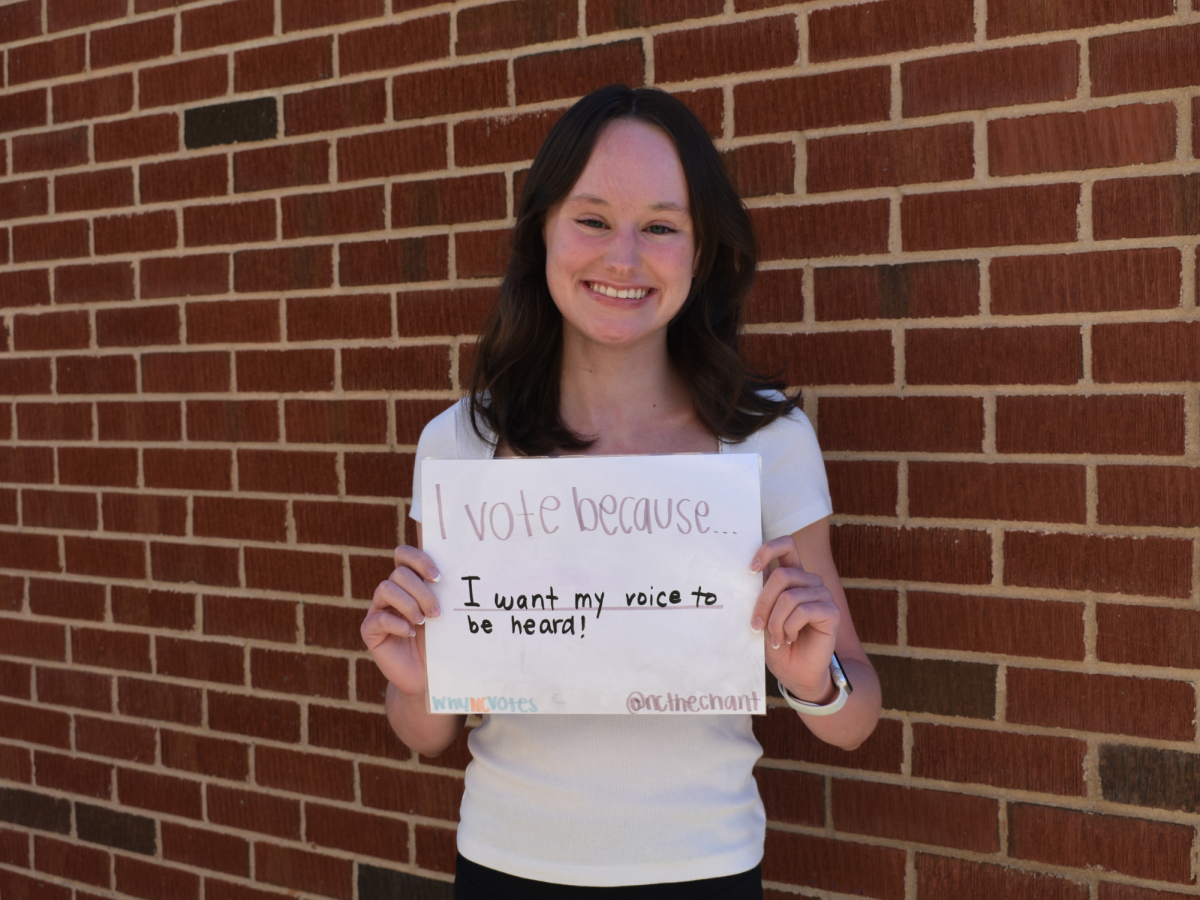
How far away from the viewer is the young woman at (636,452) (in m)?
1.41

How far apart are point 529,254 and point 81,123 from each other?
5.57 feet

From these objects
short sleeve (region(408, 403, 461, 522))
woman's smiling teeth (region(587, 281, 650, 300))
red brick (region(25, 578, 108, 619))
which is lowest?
red brick (region(25, 578, 108, 619))

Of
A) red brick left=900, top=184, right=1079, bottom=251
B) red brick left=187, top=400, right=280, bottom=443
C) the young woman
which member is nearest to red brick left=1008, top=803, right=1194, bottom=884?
the young woman

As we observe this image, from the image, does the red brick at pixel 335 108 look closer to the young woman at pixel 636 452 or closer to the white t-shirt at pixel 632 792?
the young woman at pixel 636 452

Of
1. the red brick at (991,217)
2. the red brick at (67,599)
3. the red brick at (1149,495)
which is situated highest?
the red brick at (991,217)

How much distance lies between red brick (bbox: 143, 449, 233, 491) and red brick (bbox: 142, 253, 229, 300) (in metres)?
0.41

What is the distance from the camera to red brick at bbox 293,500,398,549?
88.9 inches

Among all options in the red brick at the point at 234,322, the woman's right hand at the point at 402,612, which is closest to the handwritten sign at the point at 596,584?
the woman's right hand at the point at 402,612

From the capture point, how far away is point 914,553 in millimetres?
1819

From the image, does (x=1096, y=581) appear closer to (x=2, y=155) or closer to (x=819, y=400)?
(x=819, y=400)

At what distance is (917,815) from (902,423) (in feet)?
2.43

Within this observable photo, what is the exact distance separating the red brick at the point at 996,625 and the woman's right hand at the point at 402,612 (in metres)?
0.94

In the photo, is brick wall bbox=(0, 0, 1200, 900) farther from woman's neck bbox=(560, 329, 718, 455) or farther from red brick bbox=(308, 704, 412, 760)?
woman's neck bbox=(560, 329, 718, 455)

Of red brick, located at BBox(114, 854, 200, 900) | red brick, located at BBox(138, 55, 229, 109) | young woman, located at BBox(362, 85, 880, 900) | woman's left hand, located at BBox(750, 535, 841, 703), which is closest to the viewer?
woman's left hand, located at BBox(750, 535, 841, 703)
